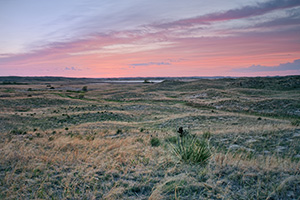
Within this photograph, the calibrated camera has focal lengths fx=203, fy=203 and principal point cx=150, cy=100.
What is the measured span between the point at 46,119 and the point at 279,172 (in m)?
24.5

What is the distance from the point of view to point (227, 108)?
96.5 ft

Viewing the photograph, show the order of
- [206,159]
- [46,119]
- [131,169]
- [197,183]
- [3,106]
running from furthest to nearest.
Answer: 1. [3,106]
2. [46,119]
3. [206,159]
4. [131,169]
5. [197,183]

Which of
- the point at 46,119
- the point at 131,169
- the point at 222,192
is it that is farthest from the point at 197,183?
the point at 46,119

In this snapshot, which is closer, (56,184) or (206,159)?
(56,184)

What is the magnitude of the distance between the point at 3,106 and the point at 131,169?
36139 mm

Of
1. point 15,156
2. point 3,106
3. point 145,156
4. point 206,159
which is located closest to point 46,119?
point 3,106

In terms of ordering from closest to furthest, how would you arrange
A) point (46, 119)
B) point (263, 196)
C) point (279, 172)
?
point (263, 196)
point (279, 172)
point (46, 119)

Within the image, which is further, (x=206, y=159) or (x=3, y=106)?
(x=3, y=106)

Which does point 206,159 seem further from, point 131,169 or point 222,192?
point 131,169

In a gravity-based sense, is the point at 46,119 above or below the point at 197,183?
below

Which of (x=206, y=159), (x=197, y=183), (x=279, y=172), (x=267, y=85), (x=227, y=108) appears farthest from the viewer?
(x=267, y=85)

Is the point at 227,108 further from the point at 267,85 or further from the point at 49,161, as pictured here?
the point at 267,85

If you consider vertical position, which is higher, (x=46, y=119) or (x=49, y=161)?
(x=49, y=161)

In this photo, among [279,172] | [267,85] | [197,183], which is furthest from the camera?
[267,85]
